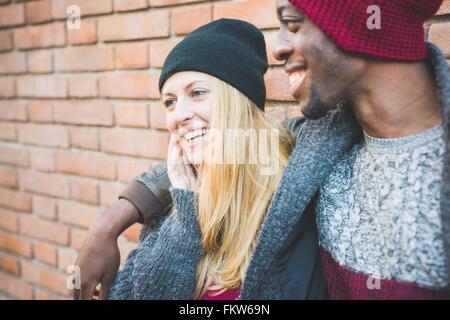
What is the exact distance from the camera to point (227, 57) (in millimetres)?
→ 1372

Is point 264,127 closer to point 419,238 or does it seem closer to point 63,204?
point 419,238

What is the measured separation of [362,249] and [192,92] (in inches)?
26.8

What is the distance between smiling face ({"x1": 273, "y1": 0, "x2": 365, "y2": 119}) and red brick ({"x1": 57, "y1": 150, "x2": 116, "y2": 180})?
133 centimetres

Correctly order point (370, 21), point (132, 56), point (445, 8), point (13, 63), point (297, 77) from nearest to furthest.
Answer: point (370, 21), point (297, 77), point (445, 8), point (132, 56), point (13, 63)

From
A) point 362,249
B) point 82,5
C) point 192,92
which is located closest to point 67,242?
point 82,5

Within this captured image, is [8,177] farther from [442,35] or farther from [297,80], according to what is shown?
[442,35]

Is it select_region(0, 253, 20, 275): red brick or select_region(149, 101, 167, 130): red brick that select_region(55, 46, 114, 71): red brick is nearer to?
select_region(149, 101, 167, 130): red brick

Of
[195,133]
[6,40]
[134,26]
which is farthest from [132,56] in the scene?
[6,40]

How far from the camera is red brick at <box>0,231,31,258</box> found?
2723 mm

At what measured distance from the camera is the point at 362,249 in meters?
1.12

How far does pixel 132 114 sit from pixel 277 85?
774 mm

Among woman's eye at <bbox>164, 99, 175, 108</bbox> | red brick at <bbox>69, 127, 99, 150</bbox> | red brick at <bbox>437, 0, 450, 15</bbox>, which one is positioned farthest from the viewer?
red brick at <bbox>69, 127, 99, 150</bbox>

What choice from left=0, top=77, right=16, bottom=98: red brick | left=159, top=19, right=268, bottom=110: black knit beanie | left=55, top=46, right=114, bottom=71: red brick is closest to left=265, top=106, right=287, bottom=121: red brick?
left=159, top=19, right=268, bottom=110: black knit beanie

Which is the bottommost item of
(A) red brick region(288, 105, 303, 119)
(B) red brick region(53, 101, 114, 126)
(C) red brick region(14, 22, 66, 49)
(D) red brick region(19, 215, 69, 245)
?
(D) red brick region(19, 215, 69, 245)
